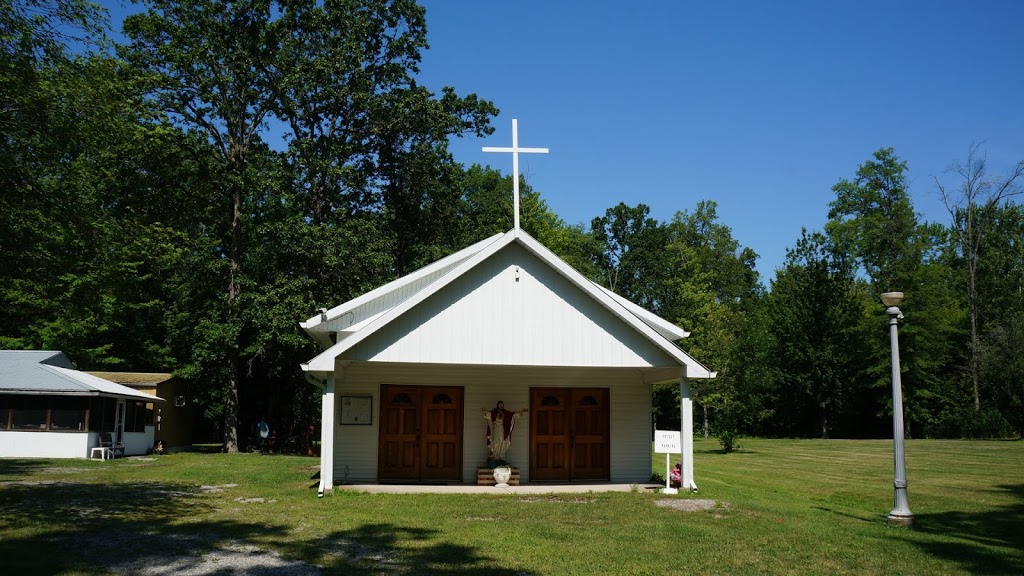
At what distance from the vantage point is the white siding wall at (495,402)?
1714 cm

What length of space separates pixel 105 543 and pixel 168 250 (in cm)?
788

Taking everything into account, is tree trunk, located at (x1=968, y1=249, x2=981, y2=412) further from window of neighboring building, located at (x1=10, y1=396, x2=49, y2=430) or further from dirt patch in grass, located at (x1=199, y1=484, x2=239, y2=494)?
window of neighboring building, located at (x1=10, y1=396, x2=49, y2=430)

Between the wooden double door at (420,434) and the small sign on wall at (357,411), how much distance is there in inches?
11.6

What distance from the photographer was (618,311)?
15.6 m

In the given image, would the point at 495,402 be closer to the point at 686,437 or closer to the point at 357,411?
the point at 357,411

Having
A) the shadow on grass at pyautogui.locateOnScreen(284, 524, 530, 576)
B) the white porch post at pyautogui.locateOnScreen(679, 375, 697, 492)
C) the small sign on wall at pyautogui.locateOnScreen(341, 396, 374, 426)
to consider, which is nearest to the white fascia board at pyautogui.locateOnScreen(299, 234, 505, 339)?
→ the small sign on wall at pyautogui.locateOnScreen(341, 396, 374, 426)

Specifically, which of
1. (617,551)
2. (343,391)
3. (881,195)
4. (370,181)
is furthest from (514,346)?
(881,195)

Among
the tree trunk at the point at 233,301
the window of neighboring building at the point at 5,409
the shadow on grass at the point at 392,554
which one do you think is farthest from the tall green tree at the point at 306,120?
the shadow on grass at the point at 392,554

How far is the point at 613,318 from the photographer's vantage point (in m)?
15.9

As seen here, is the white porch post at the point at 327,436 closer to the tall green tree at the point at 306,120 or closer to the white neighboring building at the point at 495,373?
the white neighboring building at the point at 495,373

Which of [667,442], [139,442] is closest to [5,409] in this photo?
[139,442]

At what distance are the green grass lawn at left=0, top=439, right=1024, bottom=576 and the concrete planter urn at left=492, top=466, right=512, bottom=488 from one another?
1.79m

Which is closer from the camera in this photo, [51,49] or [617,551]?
[617,551]

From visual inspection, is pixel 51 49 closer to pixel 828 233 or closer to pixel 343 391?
pixel 343 391
